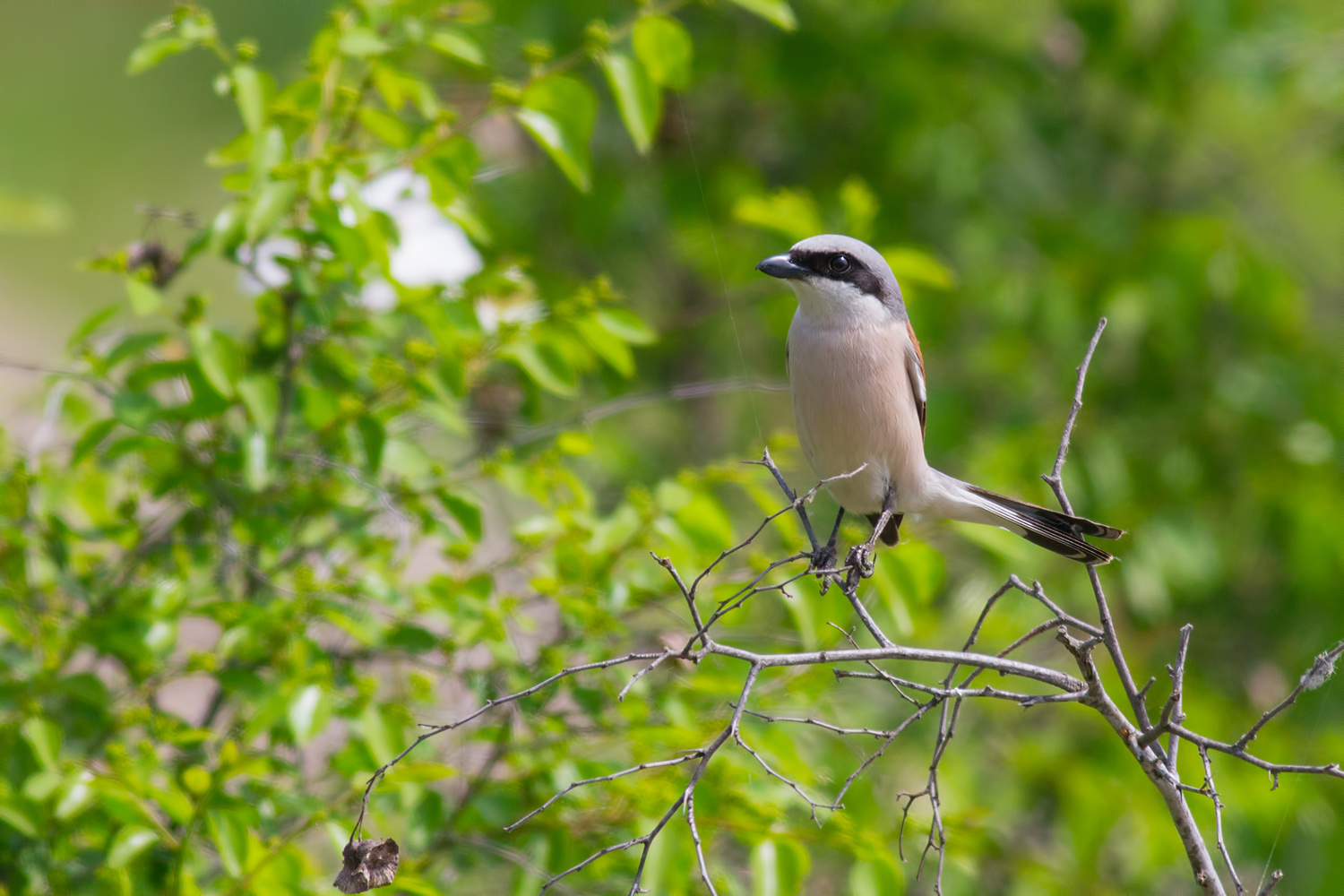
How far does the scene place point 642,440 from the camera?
14.9ft

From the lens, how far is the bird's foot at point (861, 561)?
174 centimetres

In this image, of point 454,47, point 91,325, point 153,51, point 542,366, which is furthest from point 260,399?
point 454,47

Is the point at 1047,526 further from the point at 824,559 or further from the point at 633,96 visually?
the point at 633,96

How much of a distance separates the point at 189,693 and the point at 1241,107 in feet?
18.3

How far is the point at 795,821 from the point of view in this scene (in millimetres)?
2508

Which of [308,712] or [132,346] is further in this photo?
[132,346]

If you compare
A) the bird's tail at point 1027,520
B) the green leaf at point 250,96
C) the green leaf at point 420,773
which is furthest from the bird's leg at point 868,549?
the green leaf at point 250,96

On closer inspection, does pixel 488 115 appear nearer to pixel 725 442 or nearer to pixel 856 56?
pixel 856 56

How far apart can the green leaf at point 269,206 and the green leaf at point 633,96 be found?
2.03ft

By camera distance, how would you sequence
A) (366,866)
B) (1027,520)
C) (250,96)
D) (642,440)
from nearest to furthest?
(366,866)
(1027,520)
(250,96)
(642,440)

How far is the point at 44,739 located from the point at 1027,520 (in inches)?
67.8

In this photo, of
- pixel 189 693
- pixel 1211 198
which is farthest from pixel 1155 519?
pixel 189 693

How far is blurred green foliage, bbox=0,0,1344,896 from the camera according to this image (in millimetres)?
2053

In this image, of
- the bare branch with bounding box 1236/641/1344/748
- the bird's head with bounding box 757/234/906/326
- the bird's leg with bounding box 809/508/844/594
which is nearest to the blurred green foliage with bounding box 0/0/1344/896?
the bird's leg with bounding box 809/508/844/594
